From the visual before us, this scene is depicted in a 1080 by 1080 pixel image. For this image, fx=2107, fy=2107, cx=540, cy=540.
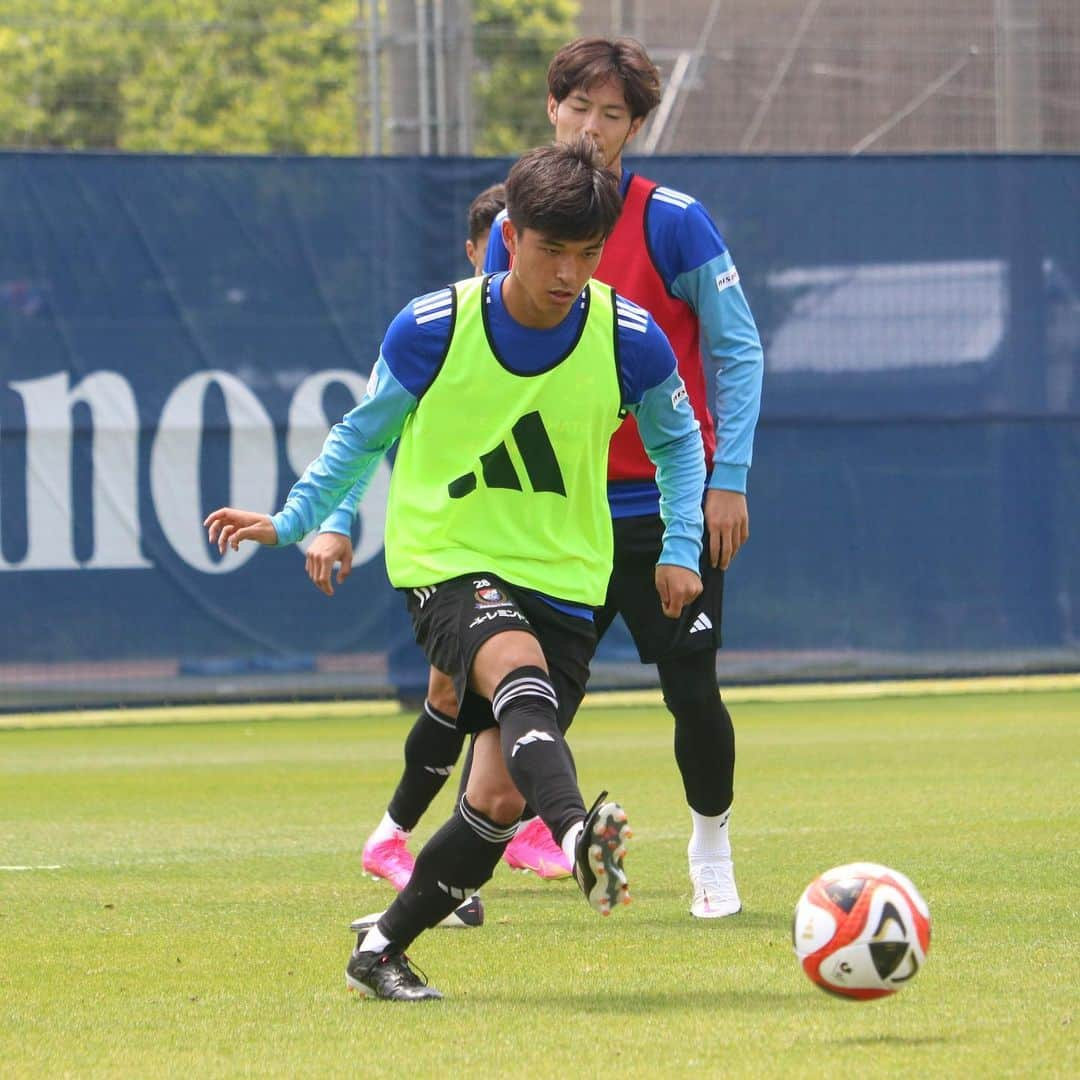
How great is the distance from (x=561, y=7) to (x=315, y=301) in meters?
19.3

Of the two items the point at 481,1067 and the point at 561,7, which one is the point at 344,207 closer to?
the point at 481,1067

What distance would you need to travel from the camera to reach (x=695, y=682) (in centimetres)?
532

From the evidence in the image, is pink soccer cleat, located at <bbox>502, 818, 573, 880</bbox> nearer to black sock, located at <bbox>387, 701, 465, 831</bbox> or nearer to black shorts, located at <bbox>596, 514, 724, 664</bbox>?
black sock, located at <bbox>387, 701, 465, 831</bbox>

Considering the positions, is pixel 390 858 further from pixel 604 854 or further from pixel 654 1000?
pixel 604 854

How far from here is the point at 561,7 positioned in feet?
98.7

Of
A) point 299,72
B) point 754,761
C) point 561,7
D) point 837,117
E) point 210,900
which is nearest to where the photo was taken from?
point 210,900

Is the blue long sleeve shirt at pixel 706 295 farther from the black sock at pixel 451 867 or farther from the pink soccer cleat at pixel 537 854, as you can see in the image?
the black sock at pixel 451 867

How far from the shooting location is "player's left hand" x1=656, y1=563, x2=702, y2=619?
4.53 metres

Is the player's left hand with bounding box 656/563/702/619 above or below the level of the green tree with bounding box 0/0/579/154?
below

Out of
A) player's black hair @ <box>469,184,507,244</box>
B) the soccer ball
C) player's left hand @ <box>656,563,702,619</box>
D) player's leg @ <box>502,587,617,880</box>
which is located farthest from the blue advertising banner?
the soccer ball

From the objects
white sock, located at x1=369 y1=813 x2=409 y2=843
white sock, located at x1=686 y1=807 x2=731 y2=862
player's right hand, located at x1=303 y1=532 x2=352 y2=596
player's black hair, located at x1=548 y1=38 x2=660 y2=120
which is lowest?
white sock, located at x1=369 y1=813 x2=409 y2=843

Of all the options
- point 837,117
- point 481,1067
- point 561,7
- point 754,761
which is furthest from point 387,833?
point 561,7

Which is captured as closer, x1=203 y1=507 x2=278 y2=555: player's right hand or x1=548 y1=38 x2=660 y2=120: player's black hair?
x1=203 y1=507 x2=278 y2=555: player's right hand

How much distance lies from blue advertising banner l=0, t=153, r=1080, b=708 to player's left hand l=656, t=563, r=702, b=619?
717 cm
